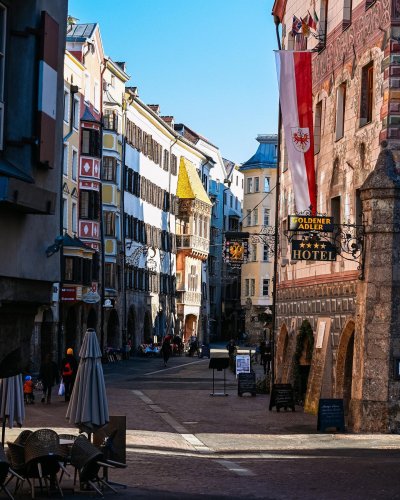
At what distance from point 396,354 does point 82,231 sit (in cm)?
3908

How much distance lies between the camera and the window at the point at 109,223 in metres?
78.1

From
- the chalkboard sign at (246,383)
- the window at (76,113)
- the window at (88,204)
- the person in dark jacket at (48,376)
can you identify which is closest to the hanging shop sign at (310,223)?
the person in dark jacket at (48,376)

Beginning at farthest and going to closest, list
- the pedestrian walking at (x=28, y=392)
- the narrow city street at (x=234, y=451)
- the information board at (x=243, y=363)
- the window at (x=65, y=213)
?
the window at (x=65, y=213) < the information board at (x=243, y=363) < the pedestrian walking at (x=28, y=392) < the narrow city street at (x=234, y=451)

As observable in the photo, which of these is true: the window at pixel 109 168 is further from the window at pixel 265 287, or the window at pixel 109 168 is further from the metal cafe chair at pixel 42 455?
the metal cafe chair at pixel 42 455

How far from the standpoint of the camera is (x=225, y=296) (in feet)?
444

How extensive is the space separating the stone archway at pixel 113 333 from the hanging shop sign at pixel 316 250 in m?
51.2

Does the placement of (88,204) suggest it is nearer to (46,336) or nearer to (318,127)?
(46,336)

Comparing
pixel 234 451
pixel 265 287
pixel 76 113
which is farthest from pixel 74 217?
pixel 265 287

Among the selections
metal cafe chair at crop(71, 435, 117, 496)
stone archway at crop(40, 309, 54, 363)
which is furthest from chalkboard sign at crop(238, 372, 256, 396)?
metal cafe chair at crop(71, 435, 117, 496)

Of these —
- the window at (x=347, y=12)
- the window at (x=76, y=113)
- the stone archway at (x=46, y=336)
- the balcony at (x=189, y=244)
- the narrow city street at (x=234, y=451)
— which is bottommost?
the narrow city street at (x=234, y=451)

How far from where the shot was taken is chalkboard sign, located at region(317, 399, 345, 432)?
30.4m

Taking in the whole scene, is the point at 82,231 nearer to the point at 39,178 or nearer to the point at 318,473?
the point at 318,473

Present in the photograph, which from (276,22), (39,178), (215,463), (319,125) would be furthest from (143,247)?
(39,178)

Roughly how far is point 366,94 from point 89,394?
14.6 m
